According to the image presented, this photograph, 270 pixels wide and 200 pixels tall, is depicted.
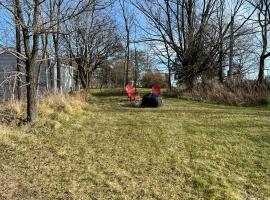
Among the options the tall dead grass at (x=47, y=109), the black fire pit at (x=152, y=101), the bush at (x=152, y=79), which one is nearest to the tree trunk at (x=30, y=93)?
the tall dead grass at (x=47, y=109)

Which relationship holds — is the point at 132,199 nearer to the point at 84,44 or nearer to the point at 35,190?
the point at 35,190

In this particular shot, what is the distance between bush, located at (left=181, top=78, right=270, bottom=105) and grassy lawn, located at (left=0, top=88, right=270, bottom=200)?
17.2 feet

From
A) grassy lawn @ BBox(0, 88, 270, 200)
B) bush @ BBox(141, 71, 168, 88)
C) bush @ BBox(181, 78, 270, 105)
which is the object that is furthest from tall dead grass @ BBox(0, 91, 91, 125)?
bush @ BBox(141, 71, 168, 88)

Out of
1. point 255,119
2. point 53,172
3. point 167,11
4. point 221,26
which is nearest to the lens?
point 53,172

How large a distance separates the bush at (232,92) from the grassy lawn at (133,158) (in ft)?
17.2

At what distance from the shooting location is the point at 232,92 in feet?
51.0

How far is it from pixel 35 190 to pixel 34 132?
8.10ft

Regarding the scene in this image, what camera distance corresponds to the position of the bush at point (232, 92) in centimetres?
1458

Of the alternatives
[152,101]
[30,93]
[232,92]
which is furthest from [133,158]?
[232,92]

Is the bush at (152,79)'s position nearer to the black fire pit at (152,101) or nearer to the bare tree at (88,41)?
the bare tree at (88,41)

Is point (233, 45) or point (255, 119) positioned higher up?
point (233, 45)

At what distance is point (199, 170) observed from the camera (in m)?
6.00

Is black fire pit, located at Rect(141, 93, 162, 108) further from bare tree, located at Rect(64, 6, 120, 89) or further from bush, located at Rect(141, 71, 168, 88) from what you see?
bush, located at Rect(141, 71, 168, 88)

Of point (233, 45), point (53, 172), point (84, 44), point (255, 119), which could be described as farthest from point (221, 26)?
point (53, 172)
